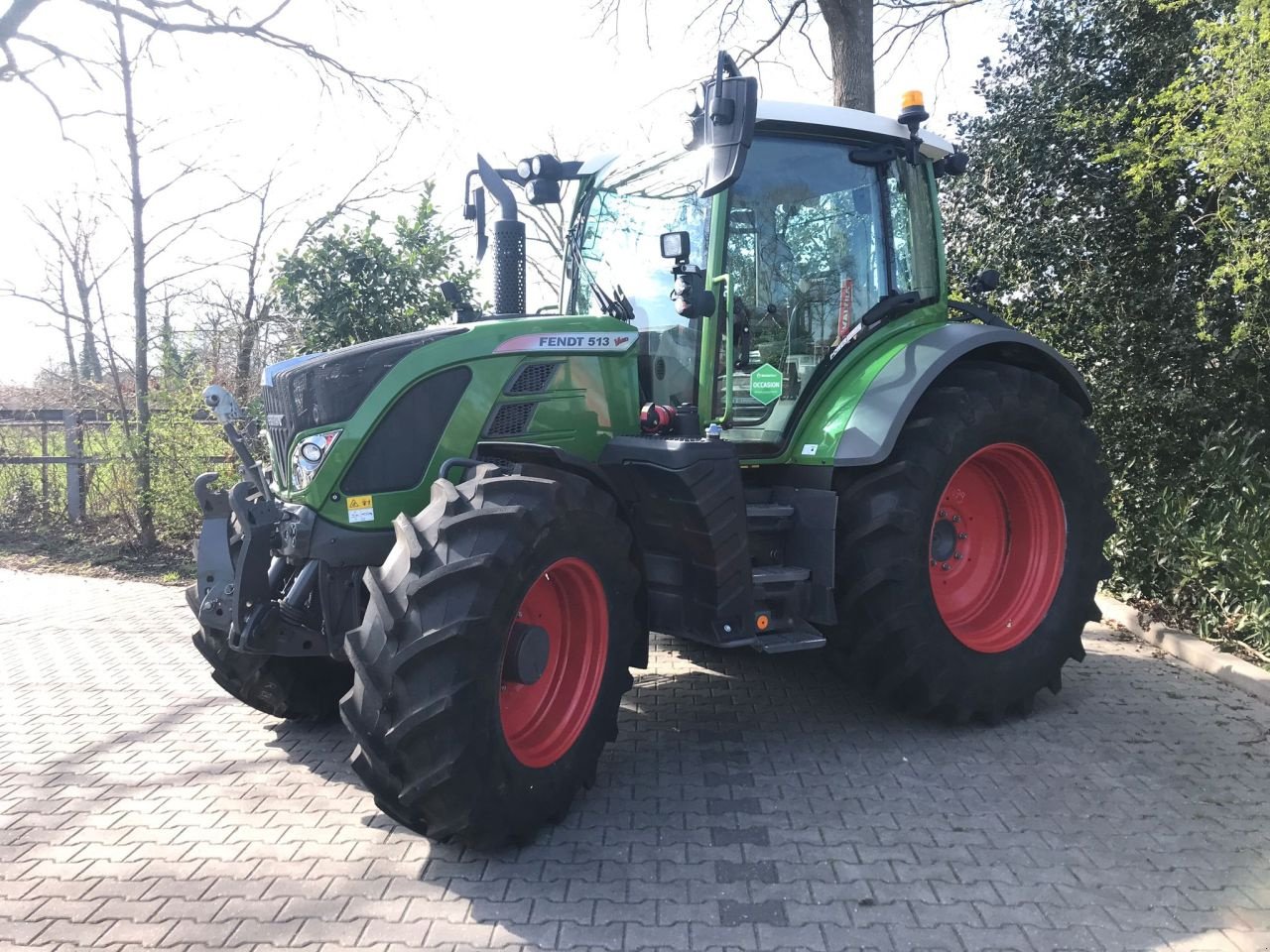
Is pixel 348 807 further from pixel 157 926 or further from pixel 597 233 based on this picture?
pixel 597 233

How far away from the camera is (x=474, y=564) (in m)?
2.72

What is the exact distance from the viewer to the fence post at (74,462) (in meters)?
9.52

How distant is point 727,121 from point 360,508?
194 cm

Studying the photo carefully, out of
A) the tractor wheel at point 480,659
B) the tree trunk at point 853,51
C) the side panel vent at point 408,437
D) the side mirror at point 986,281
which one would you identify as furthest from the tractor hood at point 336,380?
the tree trunk at point 853,51

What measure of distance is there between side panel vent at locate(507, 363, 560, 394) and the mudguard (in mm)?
1244

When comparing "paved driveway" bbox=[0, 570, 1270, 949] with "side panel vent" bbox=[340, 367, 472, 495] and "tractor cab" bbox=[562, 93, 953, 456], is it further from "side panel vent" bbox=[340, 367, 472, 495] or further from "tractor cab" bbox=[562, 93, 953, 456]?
"tractor cab" bbox=[562, 93, 953, 456]

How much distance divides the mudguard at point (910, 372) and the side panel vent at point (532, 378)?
1.24m


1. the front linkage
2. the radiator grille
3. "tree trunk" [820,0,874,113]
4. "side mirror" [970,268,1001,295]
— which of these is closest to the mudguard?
"side mirror" [970,268,1001,295]

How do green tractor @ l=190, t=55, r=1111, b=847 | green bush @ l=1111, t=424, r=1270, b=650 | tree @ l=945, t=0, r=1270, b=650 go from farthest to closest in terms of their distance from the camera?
tree @ l=945, t=0, r=1270, b=650
green bush @ l=1111, t=424, r=1270, b=650
green tractor @ l=190, t=55, r=1111, b=847

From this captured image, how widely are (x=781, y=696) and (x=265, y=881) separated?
8.25 feet

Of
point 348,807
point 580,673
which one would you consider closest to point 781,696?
point 580,673

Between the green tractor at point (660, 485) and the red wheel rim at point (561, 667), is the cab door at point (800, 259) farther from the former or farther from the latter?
the red wheel rim at point (561, 667)

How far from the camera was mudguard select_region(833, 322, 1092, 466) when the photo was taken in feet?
12.1

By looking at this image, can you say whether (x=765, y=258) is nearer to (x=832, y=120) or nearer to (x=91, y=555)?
(x=832, y=120)
